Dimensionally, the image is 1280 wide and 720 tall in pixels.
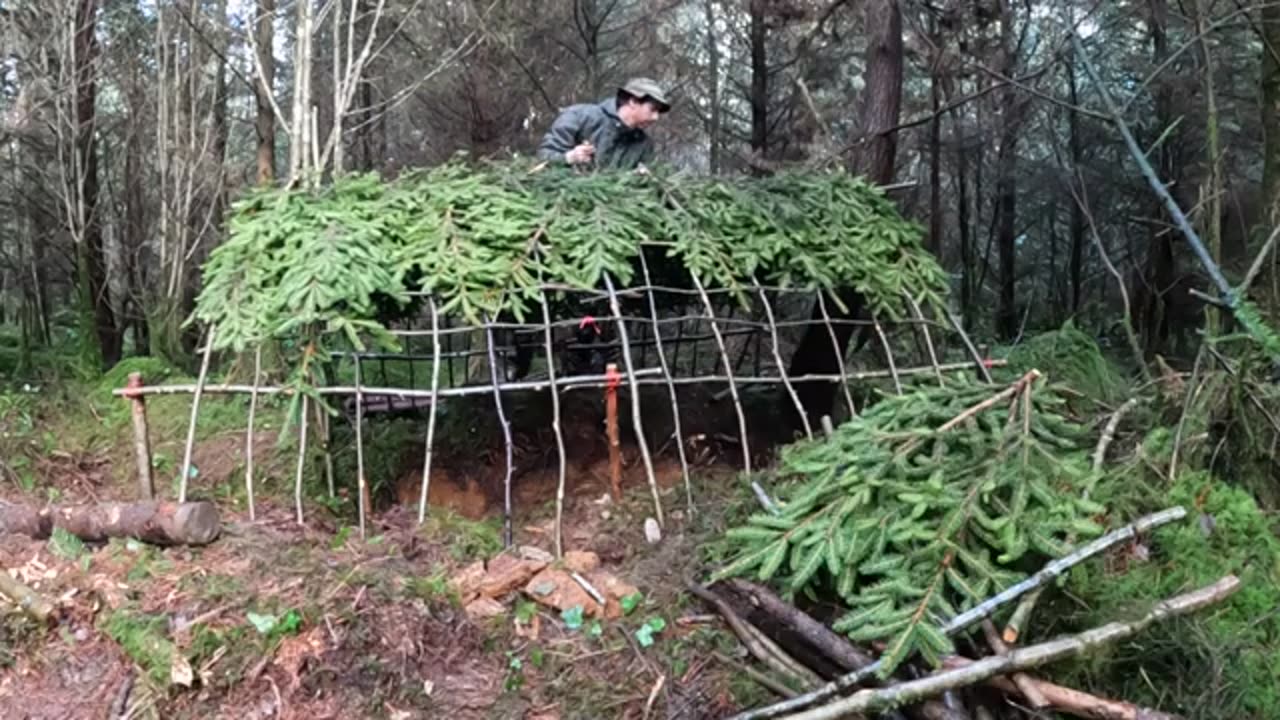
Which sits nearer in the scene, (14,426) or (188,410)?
(14,426)

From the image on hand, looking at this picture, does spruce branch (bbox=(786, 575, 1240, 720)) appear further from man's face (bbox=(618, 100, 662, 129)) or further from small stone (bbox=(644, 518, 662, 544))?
man's face (bbox=(618, 100, 662, 129))

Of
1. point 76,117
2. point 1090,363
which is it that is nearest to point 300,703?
point 1090,363

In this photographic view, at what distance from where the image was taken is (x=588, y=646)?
4125mm

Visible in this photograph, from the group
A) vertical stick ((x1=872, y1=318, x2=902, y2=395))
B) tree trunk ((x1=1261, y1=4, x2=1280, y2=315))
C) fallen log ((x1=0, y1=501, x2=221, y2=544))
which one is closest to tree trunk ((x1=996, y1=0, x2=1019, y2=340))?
tree trunk ((x1=1261, y1=4, x2=1280, y2=315))

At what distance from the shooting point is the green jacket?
684 cm

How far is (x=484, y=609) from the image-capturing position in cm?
431

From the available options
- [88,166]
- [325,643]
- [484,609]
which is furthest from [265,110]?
[325,643]

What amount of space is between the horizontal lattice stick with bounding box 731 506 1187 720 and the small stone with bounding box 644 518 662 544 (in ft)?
5.29

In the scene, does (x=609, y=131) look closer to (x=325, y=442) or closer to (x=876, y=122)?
(x=876, y=122)

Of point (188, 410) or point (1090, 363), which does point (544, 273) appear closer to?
point (188, 410)

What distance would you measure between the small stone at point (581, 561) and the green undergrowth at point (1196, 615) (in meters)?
2.15

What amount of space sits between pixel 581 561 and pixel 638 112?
11.4ft

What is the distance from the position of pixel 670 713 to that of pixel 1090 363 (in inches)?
196

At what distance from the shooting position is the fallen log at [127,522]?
4.72 metres
